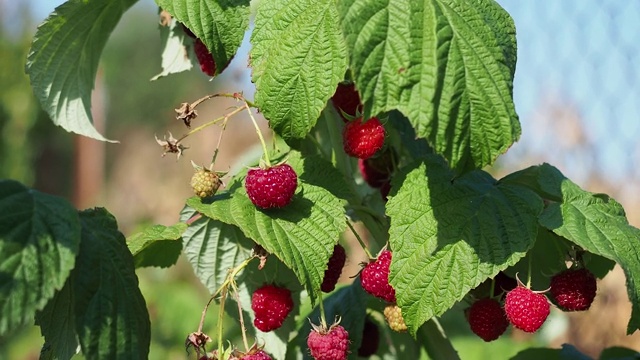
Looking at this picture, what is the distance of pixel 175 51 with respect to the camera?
4.96ft

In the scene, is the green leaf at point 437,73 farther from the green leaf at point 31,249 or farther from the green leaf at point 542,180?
the green leaf at point 31,249

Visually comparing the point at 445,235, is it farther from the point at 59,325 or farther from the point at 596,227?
the point at 59,325

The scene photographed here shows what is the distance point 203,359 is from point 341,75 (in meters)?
0.43

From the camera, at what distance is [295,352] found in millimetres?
1528

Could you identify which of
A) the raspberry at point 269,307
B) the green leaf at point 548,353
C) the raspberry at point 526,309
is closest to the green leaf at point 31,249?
the raspberry at point 269,307

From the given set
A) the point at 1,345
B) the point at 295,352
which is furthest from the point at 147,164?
the point at 295,352

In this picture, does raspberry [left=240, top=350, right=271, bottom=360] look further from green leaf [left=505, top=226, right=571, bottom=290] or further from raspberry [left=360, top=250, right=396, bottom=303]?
green leaf [left=505, top=226, right=571, bottom=290]

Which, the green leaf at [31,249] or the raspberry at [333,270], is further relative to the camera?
the raspberry at [333,270]

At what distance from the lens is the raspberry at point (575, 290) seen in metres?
1.20

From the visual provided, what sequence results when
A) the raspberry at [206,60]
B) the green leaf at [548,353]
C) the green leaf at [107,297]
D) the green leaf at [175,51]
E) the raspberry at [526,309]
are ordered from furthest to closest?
the green leaf at [548,353]
the green leaf at [175,51]
the raspberry at [206,60]
the raspberry at [526,309]
the green leaf at [107,297]

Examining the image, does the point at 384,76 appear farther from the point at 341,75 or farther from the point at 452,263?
the point at 452,263

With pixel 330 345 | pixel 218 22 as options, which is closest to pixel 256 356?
pixel 330 345

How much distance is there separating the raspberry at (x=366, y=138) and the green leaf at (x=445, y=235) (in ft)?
0.19

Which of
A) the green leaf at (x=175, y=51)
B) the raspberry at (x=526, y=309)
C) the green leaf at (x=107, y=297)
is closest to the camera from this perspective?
the green leaf at (x=107, y=297)
